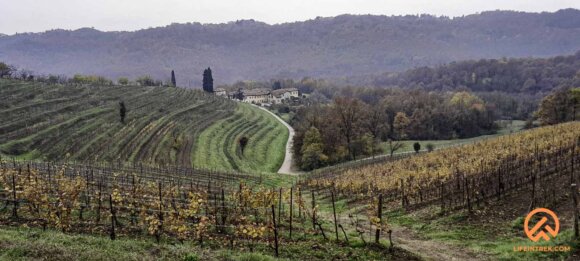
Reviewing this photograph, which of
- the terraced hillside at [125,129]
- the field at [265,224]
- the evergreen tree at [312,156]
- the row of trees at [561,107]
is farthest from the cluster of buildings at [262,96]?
the field at [265,224]

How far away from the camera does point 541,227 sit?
18.9 metres

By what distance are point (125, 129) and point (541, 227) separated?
6461 cm

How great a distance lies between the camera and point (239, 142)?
80312mm

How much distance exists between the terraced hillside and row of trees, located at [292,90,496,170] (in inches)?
274

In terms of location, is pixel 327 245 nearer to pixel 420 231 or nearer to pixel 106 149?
pixel 420 231

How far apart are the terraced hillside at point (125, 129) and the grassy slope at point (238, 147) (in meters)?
0.14

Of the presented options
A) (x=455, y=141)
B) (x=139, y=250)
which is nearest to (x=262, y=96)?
(x=455, y=141)

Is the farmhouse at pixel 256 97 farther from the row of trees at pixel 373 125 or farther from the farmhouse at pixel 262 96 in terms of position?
the row of trees at pixel 373 125

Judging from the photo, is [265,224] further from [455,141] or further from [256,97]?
[256,97]

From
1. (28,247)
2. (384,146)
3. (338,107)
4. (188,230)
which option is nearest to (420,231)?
(188,230)

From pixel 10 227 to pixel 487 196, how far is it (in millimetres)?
22570

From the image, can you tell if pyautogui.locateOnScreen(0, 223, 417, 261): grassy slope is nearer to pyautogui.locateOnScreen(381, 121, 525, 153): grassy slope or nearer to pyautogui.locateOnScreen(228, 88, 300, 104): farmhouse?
pyautogui.locateOnScreen(381, 121, 525, 153): grassy slope

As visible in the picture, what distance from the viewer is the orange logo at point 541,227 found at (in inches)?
681

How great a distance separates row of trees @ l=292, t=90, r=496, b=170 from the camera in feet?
257
